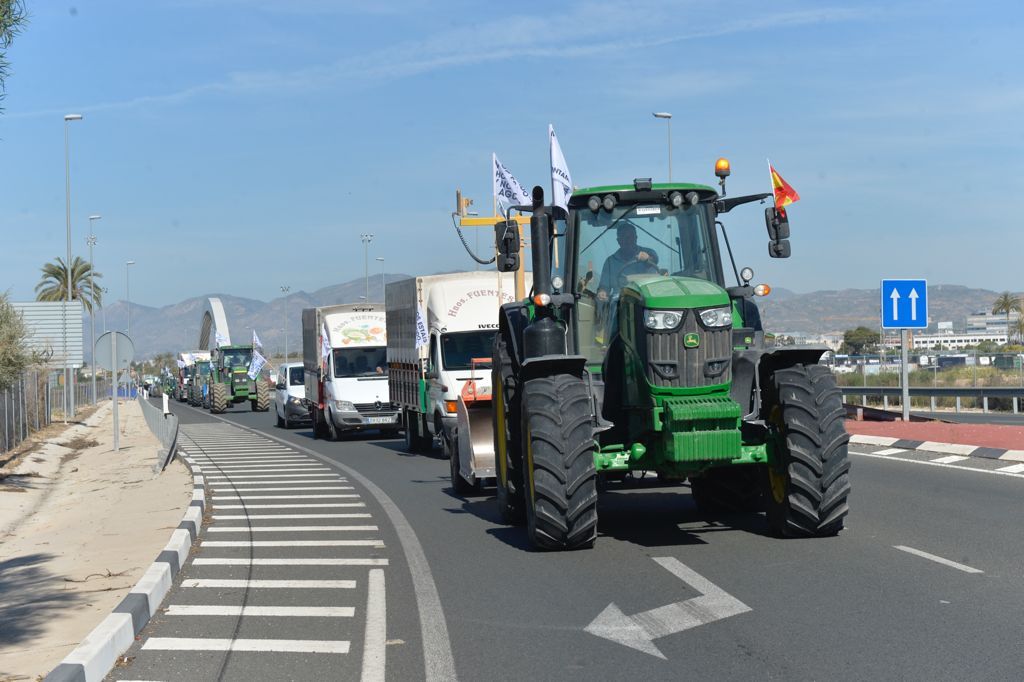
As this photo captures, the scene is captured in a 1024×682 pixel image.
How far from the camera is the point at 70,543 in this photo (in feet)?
43.4

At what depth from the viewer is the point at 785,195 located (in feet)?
63.0

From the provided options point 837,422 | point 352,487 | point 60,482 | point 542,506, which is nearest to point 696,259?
point 837,422

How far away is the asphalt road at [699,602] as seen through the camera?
21.7 ft

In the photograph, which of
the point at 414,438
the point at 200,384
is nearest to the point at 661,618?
the point at 414,438

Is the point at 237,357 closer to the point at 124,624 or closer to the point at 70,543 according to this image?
the point at 70,543

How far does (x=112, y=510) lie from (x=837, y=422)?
33.7 ft

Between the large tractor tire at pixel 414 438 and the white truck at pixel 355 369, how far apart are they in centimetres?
384

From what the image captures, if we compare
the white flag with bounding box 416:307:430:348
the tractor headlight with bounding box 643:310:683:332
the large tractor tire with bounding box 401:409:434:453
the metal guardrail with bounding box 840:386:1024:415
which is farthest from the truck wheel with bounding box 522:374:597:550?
the metal guardrail with bounding box 840:386:1024:415

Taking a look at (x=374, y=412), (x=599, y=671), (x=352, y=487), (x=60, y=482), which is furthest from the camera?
(x=374, y=412)

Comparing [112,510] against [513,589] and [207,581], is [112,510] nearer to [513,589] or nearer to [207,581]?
[207,581]

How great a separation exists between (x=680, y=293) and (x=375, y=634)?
13.6 ft

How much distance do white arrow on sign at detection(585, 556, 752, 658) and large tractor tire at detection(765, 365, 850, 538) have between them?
2076 millimetres

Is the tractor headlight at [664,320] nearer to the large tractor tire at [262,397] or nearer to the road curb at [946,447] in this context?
the road curb at [946,447]

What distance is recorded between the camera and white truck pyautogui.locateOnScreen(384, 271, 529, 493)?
21.9 m
